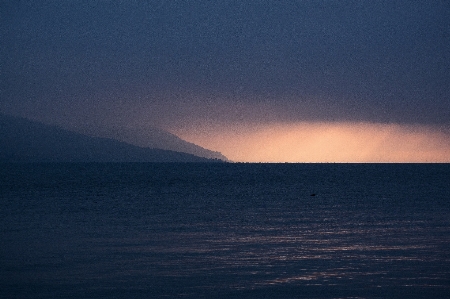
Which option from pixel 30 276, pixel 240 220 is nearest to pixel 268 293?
pixel 30 276

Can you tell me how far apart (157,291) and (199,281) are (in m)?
1.80

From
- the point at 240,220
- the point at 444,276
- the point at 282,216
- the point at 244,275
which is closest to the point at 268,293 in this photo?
the point at 244,275

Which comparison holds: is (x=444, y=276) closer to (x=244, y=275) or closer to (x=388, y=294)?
(x=388, y=294)

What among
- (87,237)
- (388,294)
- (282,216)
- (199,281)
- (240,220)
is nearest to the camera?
(388,294)

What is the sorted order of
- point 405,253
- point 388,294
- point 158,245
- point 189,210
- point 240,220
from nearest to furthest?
point 388,294 < point 405,253 < point 158,245 < point 240,220 < point 189,210

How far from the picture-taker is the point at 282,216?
41656 mm

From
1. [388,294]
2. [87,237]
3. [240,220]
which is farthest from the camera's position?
[240,220]

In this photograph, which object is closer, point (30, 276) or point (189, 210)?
point (30, 276)

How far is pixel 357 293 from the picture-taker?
1703 cm

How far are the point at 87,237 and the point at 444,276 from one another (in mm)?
18866

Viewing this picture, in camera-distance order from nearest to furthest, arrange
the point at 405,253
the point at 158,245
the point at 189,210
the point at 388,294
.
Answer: the point at 388,294 → the point at 405,253 → the point at 158,245 → the point at 189,210

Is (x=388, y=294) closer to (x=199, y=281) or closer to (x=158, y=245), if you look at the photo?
(x=199, y=281)

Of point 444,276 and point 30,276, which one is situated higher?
point 444,276

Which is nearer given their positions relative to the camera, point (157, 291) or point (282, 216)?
point (157, 291)
